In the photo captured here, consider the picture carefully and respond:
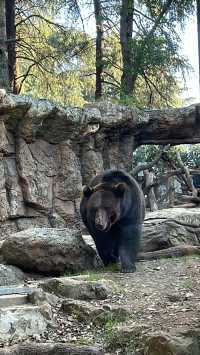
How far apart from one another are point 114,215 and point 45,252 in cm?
92

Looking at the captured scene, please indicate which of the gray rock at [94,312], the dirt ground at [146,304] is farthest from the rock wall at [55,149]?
the gray rock at [94,312]

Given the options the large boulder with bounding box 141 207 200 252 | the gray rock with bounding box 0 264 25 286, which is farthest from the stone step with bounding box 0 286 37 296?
the large boulder with bounding box 141 207 200 252

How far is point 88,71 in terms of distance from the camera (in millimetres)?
15586

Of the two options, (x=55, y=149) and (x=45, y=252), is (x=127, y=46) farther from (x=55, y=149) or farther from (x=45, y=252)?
(x=45, y=252)

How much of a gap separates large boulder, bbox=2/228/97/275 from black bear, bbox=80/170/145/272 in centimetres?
33

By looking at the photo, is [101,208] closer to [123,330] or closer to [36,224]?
[123,330]

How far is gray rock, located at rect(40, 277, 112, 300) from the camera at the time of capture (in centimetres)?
514

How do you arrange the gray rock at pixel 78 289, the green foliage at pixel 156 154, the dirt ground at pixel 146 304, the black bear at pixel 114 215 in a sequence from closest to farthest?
the dirt ground at pixel 146 304 → the gray rock at pixel 78 289 → the black bear at pixel 114 215 → the green foliage at pixel 156 154

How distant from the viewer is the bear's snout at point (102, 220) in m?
6.70

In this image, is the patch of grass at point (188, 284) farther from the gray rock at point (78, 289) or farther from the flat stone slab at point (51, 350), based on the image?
the flat stone slab at point (51, 350)

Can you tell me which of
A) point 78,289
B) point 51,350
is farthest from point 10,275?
point 51,350

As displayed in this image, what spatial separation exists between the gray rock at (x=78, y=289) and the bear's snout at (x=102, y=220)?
1501 mm

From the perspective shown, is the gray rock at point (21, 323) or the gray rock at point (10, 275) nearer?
the gray rock at point (21, 323)

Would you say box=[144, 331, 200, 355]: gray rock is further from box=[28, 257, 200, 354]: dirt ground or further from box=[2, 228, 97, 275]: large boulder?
box=[2, 228, 97, 275]: large boulder
